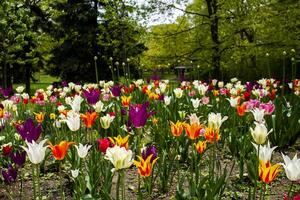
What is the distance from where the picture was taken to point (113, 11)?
16.1m

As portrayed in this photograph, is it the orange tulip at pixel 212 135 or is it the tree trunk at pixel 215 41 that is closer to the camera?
the orange tulip at pixel 212 135

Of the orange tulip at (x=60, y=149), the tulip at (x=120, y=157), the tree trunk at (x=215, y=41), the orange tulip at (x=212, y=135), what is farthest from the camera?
the tree trunk at (x=215, y=41)

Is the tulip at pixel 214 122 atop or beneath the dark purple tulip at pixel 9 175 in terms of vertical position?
atop

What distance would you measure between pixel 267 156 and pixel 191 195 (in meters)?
0.82

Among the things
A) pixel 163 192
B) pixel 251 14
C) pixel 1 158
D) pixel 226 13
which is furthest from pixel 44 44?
pixel 163 192

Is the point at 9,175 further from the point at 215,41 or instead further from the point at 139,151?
the point at 215,41

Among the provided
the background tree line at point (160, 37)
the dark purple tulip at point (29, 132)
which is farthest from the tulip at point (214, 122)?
the background tree line at point (160, 37)

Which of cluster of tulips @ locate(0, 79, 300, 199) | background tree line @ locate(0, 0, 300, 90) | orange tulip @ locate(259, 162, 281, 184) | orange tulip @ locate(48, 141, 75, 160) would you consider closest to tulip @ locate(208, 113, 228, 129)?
cluster of tulips @ locate(0, 79, 300, 199)

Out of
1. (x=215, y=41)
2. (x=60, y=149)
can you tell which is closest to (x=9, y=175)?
(x=60, y=149)

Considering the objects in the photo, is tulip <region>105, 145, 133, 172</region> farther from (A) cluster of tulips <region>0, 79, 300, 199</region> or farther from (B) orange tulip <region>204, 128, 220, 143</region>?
(B) orange tulip <region>204, 128, 220, 143</region>

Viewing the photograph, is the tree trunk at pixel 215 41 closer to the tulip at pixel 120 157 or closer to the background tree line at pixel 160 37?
the background tree line at pixel 160 37

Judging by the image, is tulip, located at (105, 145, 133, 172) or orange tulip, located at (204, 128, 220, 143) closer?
tulip, located at (105, 145, 133, 172)

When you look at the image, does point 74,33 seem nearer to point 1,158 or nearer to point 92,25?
point 92,25

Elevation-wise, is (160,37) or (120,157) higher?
(160,37)
